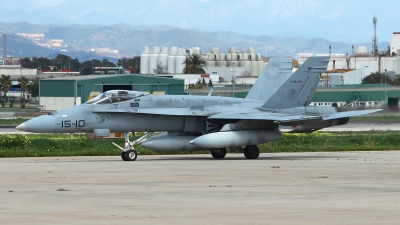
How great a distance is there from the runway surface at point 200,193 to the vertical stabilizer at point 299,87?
5.45m

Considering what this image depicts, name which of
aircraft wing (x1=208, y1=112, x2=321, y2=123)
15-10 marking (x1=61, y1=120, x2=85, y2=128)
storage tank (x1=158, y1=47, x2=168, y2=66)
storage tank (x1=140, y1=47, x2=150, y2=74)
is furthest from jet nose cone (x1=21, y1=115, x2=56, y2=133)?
storage tank (x1=140, y1=47, x2=150, y2=74)

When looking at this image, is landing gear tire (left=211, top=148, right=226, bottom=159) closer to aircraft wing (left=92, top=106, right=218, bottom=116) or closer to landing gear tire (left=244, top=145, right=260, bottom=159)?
landing gear tire (left=244, top=145, right=260, bottom=159)

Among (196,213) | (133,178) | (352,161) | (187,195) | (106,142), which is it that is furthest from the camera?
(106,142)

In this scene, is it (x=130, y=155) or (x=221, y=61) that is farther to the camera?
(x=221, y=61)

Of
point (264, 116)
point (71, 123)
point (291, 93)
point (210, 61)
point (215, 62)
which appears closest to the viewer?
point (71, 123)

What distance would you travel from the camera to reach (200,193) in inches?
594

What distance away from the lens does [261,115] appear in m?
26.8

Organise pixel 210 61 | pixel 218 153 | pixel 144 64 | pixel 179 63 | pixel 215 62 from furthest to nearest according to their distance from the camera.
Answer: pixel 144 64 → pixel 215 62 → pixel 210 61 → pixel 179 63 → pixel 218 153

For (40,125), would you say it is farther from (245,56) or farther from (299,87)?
(245,56)

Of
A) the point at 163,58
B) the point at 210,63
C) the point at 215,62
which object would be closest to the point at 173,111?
the point at 210,63

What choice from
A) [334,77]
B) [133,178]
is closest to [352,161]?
[133,178]

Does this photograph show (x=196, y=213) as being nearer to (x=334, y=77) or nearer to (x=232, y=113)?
(x=232, y=113)

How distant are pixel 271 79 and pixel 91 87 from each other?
39.6m

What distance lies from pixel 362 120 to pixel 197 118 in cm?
1421
